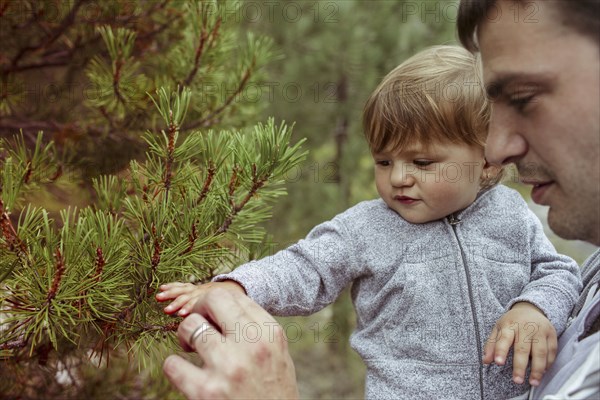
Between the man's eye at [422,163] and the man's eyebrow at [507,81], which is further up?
the man's eyebrow at [507,81]

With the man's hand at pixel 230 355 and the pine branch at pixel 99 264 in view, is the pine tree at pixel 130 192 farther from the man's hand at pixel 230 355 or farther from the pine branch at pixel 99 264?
the man's hand at pixel 230 355

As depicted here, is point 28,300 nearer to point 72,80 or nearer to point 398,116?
point 398,116

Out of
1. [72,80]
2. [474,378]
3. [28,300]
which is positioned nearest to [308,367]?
[72,80]

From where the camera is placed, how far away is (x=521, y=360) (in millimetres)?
1103

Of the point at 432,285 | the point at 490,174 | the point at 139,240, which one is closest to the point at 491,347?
the point at 432,285

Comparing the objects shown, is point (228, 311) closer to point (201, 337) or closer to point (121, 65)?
point (201, 337)

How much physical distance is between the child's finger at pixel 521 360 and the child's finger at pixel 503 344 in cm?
2

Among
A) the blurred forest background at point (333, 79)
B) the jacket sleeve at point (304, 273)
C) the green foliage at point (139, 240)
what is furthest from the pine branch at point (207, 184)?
the blurred forest background at point (333, 79)

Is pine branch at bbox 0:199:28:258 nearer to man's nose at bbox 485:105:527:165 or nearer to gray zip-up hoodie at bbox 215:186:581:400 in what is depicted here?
gray zip-up hoodie at bbox 215:186:581:400

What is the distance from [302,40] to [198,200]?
10.1ft

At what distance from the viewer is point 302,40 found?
4012mm

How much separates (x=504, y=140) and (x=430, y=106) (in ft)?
0.94

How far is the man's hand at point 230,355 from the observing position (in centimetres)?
89

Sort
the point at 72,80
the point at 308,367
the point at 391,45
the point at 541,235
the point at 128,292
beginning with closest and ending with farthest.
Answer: the point at 128,292 → the point at 541,235 → the point at 72,80 → the point at 391,45 → the point at 308,367
